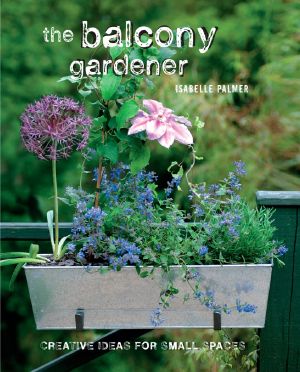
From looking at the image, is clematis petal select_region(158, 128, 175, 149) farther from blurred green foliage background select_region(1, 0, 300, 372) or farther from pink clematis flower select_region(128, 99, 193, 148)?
blurred green foliage background select_region(1, 0, 300, 372)

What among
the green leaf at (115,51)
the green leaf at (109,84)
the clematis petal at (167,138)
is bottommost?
the clematis petal at (167,138)

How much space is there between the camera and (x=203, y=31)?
7.44 ft

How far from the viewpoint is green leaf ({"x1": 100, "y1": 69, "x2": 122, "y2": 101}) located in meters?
1.92

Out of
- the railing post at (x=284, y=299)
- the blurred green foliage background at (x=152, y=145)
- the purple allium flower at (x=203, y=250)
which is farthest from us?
the blurred green foliage background at (x=152, y=145)

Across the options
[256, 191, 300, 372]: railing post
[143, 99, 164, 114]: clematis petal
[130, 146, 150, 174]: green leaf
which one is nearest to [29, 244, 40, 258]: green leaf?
[130, 146, 150, 174]: green leaf

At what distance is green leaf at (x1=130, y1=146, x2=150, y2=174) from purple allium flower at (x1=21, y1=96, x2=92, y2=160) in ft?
0.35

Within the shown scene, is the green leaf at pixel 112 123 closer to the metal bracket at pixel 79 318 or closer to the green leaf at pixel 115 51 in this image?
the green leaf at pixel 115 51

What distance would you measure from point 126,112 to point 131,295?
0.39m

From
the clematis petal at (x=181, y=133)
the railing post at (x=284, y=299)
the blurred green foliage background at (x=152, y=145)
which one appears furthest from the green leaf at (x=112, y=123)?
the blurred green foliage background at (x=152, y=145)

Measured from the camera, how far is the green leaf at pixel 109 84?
1.92 m

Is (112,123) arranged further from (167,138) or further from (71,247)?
(71,247)

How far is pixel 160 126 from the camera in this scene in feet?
6.27

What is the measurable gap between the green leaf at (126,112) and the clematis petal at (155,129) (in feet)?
0.13

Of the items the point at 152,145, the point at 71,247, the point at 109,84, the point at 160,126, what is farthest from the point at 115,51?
the point at 152,145
